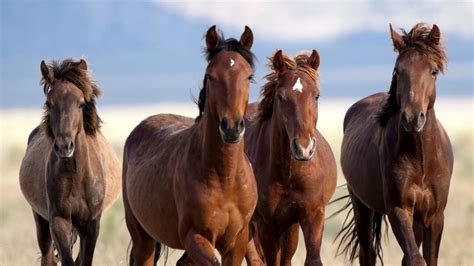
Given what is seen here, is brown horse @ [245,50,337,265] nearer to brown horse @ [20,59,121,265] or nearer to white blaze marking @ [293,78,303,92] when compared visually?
white blaze marking @ [293,78,303,92]

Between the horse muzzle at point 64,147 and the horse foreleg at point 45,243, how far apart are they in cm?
244

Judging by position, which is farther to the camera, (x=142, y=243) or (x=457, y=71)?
(x=457, y=71)

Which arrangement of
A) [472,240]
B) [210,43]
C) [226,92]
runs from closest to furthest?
[226,92], [210,43], [472,240]

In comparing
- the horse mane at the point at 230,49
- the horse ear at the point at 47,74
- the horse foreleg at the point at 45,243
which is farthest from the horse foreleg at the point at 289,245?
the horse foreleg at the point at 45,243

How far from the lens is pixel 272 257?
30.2 ft

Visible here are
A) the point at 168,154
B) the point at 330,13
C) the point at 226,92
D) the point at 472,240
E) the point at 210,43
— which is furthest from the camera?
the point at 330,13

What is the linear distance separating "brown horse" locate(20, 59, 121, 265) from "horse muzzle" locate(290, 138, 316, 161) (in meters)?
2.15

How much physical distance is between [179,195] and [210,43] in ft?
3.54

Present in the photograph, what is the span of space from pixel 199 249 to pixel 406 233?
2036mm

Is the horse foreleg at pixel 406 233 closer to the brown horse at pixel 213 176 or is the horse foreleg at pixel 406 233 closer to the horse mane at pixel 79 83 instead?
the brown horse at pixel 213 176

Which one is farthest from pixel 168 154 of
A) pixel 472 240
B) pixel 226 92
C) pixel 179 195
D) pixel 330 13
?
pixel 330 13

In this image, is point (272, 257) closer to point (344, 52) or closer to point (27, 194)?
point (27, 194)

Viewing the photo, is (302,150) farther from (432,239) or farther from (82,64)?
(82,64)

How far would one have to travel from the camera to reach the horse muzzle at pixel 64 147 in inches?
372
